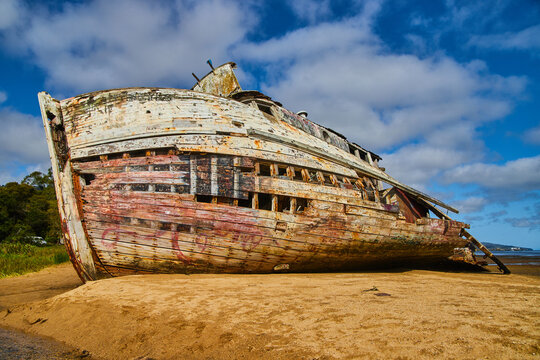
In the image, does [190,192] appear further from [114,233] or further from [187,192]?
[114,233]

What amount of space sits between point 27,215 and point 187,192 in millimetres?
33287

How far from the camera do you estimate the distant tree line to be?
23341 mm

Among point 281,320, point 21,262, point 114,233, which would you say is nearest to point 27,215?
point 21,262

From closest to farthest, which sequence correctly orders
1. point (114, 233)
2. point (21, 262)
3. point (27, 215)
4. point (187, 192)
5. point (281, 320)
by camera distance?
1. point (281, 320)
2. point (114, 233)
3. point (187, 192)
4. point (21, 262)
5. point (27, 215)

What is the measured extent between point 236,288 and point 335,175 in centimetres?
410

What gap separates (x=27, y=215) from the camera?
93.0 feet

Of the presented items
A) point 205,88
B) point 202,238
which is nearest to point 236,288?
point 202,238

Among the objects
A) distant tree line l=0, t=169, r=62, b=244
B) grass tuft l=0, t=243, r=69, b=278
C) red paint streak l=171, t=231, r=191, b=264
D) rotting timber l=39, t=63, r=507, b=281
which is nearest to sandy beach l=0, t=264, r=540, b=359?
red paint streak l=171, t=231, r=191, b=264

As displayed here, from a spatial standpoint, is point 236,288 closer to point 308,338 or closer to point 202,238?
point 202,238

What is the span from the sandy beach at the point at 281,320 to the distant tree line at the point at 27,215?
21.9m

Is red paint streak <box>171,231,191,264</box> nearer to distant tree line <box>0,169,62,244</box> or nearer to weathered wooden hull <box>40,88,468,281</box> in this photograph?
weathered wooden hull <box>40,88,468,281</box>

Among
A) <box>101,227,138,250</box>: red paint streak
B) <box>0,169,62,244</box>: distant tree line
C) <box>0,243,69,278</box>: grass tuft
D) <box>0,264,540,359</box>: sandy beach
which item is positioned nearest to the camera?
<box>0,264,540,359</box>: sandy beach

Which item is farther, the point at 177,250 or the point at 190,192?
the point at 190,192

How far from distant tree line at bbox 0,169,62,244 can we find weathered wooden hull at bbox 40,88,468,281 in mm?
20338
